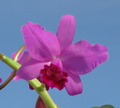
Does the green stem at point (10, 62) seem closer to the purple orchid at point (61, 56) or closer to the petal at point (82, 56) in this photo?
the purple orchid at point (61, 56)

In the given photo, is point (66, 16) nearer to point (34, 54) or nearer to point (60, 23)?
point (60, 23)

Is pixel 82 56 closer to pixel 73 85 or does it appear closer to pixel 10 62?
pixel 73 85

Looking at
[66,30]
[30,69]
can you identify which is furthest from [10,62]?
[66,30]

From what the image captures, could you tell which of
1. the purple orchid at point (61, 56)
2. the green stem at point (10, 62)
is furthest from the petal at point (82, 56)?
the green stem at point (10, 62)

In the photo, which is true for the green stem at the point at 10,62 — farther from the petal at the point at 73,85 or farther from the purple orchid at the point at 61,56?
the petal at the point at 73,85

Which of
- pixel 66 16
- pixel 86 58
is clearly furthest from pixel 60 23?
pixel 86 58

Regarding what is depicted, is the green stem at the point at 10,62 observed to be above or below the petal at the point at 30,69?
above

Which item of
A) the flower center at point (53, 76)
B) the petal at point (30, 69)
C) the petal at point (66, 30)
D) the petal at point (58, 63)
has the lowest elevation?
the flower center at point (53, 76)

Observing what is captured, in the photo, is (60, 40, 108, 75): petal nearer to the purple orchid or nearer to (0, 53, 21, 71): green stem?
the purple orchid
